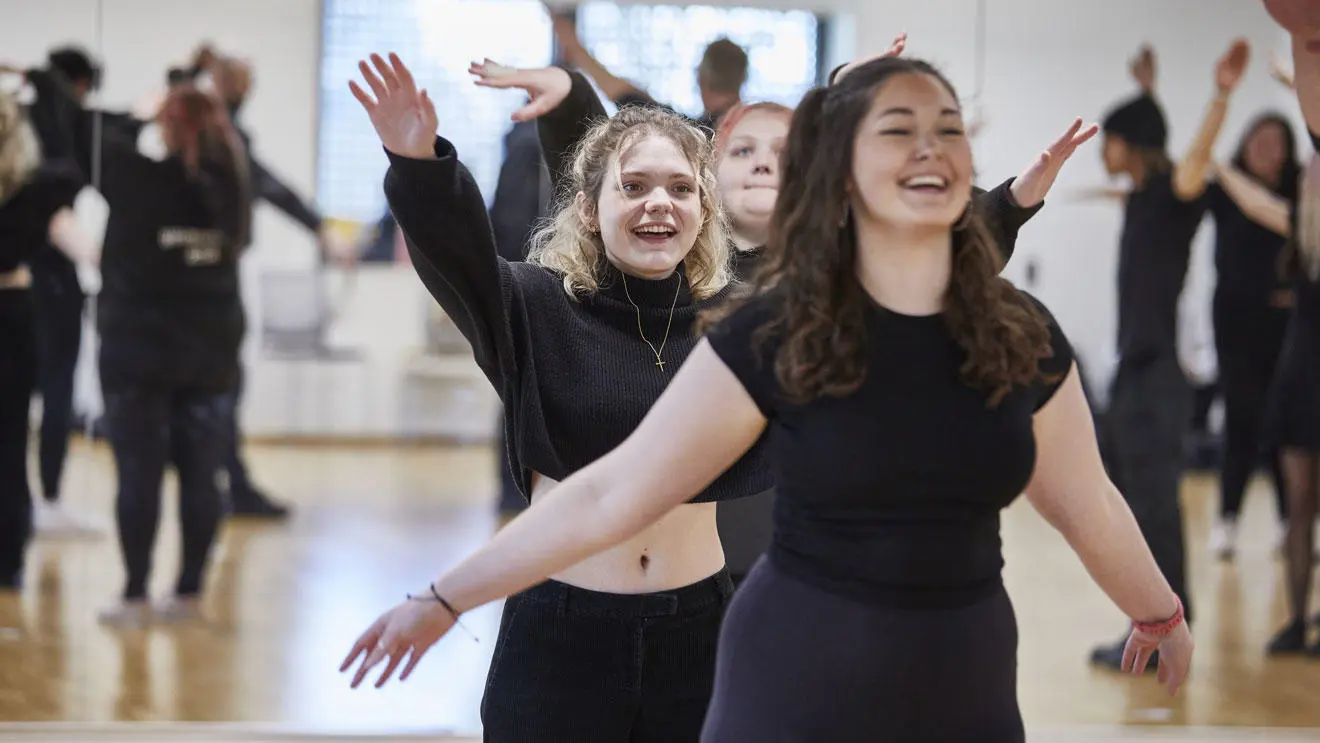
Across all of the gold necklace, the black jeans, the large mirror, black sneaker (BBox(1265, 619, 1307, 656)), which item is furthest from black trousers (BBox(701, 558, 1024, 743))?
black sneaker (BBox(1265, 619, 1307, 656))

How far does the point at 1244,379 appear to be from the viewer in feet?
13.4

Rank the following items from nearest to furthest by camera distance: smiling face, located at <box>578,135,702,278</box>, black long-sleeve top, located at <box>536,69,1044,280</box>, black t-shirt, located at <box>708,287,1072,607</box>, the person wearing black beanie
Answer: black t-shirt, located at <box>708,287,1072,607</box> < smiling face, located at <box>578,135,702,278</box> < black long-sleeve top, located at <box>536,69,1044,280</box> < the person wearing black beanie

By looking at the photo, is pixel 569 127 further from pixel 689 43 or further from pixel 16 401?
pixel 16 401

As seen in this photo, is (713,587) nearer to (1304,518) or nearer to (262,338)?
(262,338)

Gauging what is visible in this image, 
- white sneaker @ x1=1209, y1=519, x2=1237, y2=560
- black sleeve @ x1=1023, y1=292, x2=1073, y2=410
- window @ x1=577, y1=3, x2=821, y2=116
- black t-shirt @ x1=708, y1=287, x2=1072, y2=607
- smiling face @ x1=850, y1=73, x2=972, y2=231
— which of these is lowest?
white sneaker @ x1=1209, y1=519, x2=1237, y2=560

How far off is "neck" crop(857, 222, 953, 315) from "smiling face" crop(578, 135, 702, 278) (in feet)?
1.95

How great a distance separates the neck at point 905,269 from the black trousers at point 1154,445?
250 cm

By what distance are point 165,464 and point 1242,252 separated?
281 cm

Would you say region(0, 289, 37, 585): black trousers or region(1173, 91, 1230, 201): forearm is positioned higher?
region(1173, 91, 1230, 201): forearm

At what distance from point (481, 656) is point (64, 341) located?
132cm

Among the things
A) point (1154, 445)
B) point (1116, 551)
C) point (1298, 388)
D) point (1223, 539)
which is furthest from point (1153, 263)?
point (1116, 551)

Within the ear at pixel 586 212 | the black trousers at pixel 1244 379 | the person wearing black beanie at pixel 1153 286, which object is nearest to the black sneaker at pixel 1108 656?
the person wearing black beanie at pixel 1153 286

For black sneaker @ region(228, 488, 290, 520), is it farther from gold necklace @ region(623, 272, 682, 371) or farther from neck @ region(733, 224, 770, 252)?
gold necklace @ region(623, 272, 682, 371)

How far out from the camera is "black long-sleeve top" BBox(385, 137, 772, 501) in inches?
76.5
